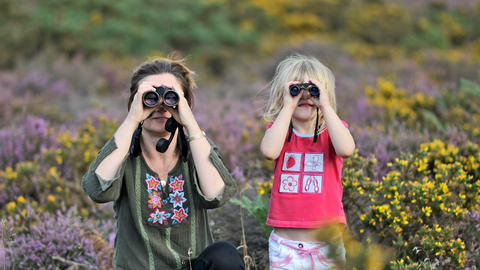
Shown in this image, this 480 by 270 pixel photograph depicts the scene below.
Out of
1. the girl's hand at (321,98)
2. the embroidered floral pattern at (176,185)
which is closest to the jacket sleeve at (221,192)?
the embroidered floral pattern at (176,185)

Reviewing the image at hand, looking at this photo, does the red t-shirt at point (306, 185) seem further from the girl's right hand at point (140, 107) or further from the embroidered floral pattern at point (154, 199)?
the girl's right hand at point (140, 107)

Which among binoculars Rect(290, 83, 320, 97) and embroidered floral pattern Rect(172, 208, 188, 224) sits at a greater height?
binoculars Rect(290, 83, 320, 97)

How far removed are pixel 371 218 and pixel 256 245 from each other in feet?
2.77

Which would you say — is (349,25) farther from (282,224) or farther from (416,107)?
(282,224)

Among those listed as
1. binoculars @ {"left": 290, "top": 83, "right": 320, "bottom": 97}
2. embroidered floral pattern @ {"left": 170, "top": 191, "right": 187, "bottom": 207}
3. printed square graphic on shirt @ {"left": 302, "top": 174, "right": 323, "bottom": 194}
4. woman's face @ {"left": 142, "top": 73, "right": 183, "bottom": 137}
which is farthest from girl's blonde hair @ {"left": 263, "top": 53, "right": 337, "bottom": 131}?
embroidered floral pattern @ {"left": 170, "top": 191, "right": 187, "bottom": 207}

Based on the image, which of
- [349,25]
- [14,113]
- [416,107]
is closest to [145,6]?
[349,25]

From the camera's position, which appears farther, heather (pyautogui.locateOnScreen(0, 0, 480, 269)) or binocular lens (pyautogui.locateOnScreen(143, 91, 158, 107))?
heather (pyautogui.locateOnScreen(0, 0, 480, 269))

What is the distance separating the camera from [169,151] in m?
2.40

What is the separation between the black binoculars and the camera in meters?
2.18

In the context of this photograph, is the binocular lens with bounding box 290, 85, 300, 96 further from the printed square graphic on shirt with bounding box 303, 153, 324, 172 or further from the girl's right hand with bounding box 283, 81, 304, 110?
the printed square graphic on shirt with bounding box 303, 153, 324, 172

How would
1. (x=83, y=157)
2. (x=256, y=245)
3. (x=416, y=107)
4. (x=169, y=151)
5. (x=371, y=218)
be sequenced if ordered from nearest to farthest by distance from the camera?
(x=169, y=151), (x=371, y=218), (x=256, y=245), (x=83, y=157), (x=416, y=107)

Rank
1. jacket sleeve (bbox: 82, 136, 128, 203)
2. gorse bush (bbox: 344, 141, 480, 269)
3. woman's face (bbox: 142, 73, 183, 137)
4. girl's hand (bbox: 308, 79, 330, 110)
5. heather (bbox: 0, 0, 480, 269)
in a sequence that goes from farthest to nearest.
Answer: heather (bbox: 0, 0, 480, 269), gorse bush (bbox: 344, 141, 480, 269), woman's face (bbox: 142, 73, 183, 137), girl's hand (bbox: 308, 79, 330, 110), jacket sleeve (bbox: 82, 136, 128, 203)

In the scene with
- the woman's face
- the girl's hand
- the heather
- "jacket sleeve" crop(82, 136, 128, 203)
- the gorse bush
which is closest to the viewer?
"jacket sleeve" crop(82, 136, 128, 203)

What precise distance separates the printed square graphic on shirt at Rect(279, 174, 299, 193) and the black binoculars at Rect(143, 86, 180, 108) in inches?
28.2
